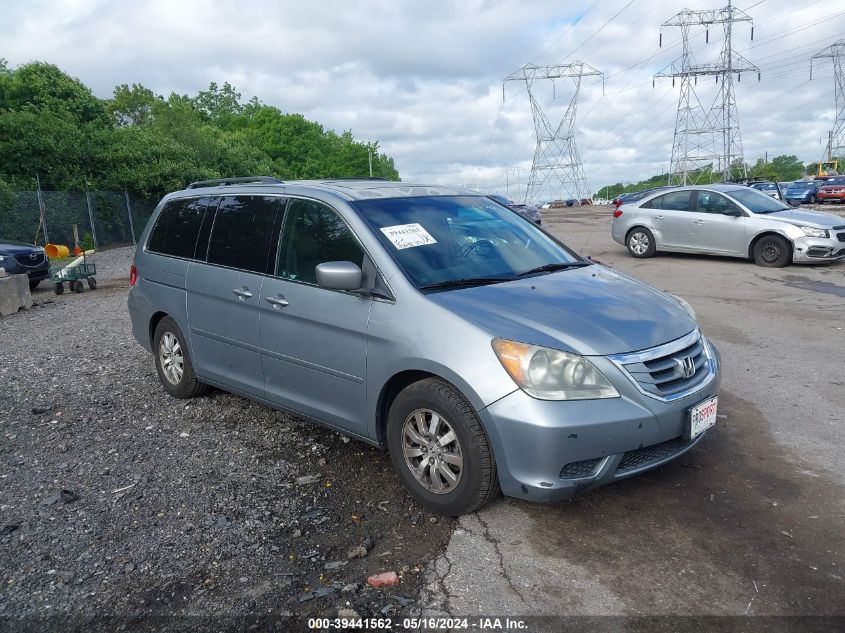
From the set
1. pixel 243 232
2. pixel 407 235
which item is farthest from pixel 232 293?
pixel 407 235

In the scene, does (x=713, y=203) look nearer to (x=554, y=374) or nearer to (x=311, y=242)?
(x=311, y=242)

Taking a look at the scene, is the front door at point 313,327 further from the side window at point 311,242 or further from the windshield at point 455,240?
the windshield at point 455,240

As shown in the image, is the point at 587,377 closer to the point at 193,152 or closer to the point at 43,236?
the point at 43,236

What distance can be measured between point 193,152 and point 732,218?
84.7ft

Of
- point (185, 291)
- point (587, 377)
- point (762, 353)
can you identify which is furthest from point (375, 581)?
point (762, 353)

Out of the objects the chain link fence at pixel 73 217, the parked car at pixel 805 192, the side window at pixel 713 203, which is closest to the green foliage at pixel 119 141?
the chain link fence at pixel 73 217

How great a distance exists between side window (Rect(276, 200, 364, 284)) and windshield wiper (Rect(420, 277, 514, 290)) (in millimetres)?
486

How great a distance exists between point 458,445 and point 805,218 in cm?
1213

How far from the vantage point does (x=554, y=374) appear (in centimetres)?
325

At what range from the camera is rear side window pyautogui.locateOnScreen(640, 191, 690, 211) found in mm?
14258

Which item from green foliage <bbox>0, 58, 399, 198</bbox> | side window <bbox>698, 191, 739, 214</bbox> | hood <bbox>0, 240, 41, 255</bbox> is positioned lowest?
hood <bbox>0, 240, 41, 255</bbox>

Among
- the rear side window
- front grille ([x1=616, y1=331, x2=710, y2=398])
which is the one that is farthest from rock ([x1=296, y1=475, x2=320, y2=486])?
the rear side window

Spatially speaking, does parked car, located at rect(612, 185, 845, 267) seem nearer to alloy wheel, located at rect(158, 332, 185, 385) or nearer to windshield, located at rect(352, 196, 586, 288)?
windshield, located at rect(352, 196, 586, 288)

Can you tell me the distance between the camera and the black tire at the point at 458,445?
3.34 meters
